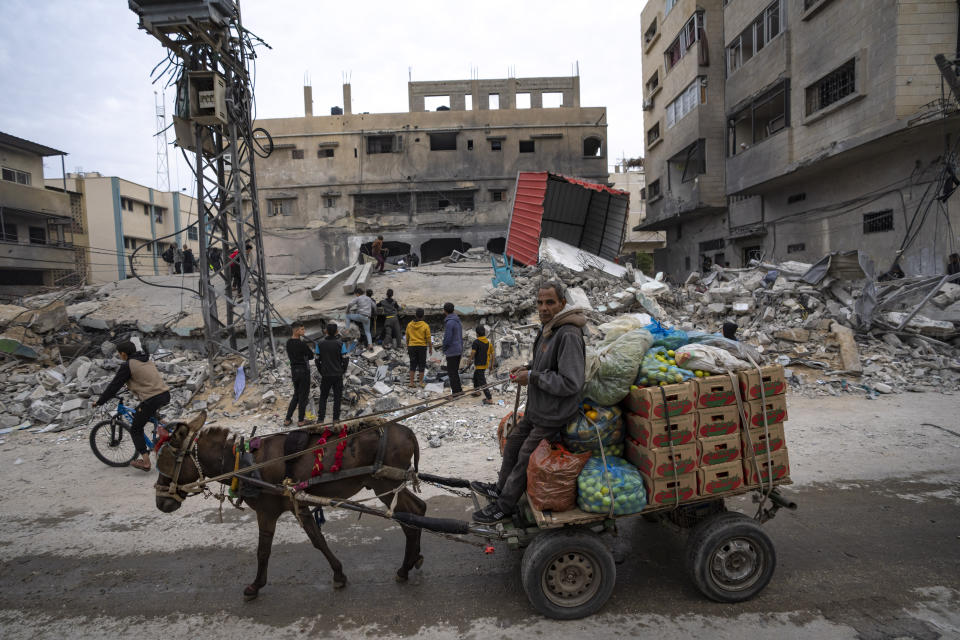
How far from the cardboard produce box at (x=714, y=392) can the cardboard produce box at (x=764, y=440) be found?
0.28 metres

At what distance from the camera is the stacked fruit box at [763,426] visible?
10.8 ft

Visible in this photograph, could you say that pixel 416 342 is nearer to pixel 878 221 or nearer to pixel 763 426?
pixel 763 426

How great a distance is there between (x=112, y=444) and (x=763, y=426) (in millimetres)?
7660

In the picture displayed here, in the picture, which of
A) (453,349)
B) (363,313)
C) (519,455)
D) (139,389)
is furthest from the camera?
(363,313)

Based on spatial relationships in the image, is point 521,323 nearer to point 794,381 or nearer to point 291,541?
point 794,381

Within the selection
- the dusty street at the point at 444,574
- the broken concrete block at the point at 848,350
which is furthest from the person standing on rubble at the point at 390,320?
the broken concrete block at the point at 848,350

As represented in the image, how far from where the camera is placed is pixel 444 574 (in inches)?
148

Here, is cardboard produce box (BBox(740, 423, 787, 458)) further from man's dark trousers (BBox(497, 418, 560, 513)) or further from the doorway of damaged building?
the doorway of damaged building

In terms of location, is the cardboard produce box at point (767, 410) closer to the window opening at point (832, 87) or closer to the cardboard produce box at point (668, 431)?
the cardboard produce box at point (668, 431)

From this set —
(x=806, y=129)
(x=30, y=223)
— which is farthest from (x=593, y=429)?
(x=30, y=223)

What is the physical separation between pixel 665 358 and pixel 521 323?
8764 mm

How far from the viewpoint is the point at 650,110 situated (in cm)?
2677

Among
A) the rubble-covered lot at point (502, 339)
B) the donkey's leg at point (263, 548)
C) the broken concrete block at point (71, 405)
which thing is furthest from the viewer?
the rubble-covered lot at point (502, 339)

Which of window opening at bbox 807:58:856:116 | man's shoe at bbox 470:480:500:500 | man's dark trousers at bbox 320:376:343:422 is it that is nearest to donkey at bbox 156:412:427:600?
man's shoe at bbox 470:480:500:500
